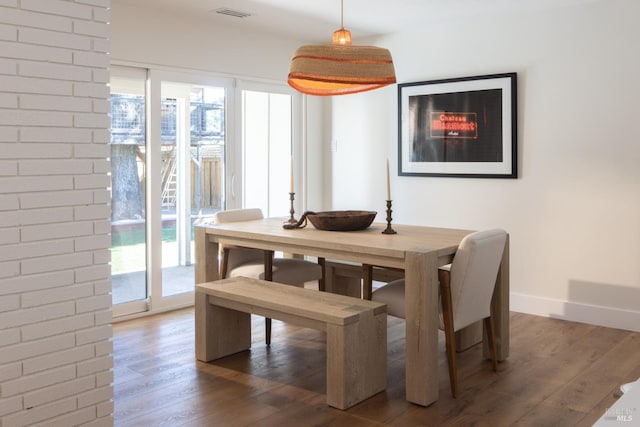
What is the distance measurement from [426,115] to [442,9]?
937 millimetres

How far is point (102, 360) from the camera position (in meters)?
2.45

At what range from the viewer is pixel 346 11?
482cm

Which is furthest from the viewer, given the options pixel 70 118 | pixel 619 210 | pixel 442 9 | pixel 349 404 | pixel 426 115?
pixel 426 115

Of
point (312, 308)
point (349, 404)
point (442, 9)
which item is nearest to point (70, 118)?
point (312, 308)

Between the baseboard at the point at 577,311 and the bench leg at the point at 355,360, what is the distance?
2.12m

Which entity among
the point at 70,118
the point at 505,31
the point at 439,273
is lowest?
the point at 439,273

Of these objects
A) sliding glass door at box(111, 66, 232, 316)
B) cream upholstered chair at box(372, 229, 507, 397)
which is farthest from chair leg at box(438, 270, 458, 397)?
sliding glass door at box(111, 66, 232, 316)

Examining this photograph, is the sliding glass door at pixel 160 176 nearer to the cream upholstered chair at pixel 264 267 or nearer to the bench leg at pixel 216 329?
the cream upholstered chair at pixel 264 267

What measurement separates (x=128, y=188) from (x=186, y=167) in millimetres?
520

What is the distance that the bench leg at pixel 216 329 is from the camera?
363 cm

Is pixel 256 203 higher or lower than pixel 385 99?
lower

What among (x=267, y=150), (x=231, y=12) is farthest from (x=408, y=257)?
(x=267, y=150)

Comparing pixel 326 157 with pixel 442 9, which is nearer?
pixel 442 9

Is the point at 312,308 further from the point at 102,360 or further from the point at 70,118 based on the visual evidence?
the point at 70,118
